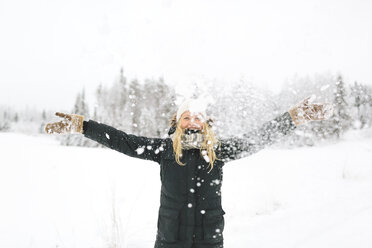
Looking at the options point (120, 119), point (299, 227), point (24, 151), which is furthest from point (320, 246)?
point (120, 119)

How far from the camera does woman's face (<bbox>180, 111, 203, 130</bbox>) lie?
2.16 m

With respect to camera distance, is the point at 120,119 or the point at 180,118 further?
the point at 120,119

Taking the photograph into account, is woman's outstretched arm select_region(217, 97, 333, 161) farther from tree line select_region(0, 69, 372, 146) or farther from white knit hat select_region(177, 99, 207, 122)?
tree line select_region(0, 69, 372, 146)

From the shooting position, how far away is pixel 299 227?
12.6ft

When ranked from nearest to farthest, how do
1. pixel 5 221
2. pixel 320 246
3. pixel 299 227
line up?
pixel 320 246 → pixel 299 227 → pixel 5 221

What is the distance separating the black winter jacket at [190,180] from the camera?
1998 mm

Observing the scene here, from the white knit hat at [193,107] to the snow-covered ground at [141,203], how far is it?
209 cm

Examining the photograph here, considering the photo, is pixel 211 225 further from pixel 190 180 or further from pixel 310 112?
pixel 310 112

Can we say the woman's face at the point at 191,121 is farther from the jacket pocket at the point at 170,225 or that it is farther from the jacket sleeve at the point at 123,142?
the jacket pocket at the point at 170,225

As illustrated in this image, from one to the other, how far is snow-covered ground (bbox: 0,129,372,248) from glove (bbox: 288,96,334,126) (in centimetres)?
173

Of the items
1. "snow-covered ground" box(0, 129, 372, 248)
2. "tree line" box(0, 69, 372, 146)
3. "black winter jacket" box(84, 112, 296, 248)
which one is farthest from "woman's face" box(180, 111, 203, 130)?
"tree line" box(0, 69, 372, 146)

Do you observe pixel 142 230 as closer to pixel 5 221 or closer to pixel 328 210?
pixel 5 221

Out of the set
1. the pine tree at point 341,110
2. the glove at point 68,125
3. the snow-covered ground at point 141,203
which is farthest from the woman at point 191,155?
the pine tree at point 341,110

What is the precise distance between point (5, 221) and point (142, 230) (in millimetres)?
2638
